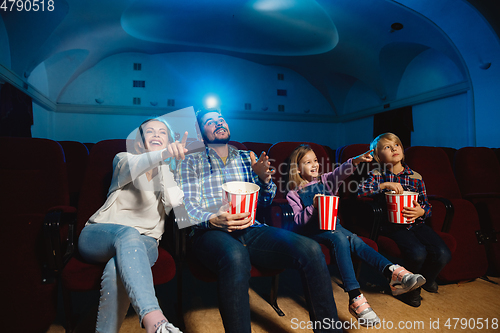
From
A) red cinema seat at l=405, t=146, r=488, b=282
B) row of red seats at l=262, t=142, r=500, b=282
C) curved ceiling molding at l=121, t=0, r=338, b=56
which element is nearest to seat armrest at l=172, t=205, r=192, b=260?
row of red seats at l=262, t=142, r=500, b=282

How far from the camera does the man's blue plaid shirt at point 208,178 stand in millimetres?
1406

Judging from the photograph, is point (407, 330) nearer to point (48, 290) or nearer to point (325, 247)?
point (325, 247)

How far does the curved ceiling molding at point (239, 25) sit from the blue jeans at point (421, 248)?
19.5 ft

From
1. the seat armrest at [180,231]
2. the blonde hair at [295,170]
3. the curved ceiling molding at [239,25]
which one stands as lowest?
the seat armrest at [180,231]

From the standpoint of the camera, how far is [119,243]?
1058mm

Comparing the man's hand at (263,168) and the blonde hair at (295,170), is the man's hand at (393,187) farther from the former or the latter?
the man's hand at (263,168)

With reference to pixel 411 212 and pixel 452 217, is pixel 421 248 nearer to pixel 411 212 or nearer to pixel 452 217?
pixel 411 212

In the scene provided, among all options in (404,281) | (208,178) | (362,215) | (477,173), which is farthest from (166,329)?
(477,173)

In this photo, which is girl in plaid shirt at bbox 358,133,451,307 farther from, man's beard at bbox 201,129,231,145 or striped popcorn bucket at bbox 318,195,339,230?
man's beard at bbox 201,129,231,145

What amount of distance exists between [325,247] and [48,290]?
1.33 m

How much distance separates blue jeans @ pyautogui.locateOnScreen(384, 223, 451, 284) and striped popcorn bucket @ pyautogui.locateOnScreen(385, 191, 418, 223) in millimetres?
142

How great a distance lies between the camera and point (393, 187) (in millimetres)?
1639

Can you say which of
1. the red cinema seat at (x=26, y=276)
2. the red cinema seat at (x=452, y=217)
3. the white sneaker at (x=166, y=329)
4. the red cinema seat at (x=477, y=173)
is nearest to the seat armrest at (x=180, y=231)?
the white sneaker at (x=166, y=329)

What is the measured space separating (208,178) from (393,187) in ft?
3.78
